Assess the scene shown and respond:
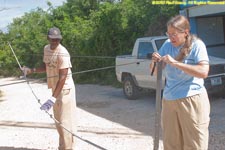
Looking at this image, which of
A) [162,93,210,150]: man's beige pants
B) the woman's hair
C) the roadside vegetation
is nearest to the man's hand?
[162,93,210,150]: man's beige pants

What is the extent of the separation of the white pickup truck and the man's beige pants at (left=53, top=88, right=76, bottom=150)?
4.30m

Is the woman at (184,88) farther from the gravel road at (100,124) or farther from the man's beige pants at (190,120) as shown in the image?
the gravel road at (100,124)

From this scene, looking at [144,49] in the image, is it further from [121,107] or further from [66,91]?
[66,91]

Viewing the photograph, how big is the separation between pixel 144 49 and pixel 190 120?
7.68 m

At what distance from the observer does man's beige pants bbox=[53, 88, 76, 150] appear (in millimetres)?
5305

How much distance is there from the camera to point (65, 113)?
17.5 feet

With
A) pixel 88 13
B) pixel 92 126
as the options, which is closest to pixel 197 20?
pixel 92 126

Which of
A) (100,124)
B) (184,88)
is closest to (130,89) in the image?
(100,124)

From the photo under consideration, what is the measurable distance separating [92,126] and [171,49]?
5182mm

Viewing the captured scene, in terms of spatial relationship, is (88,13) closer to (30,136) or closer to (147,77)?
(147,77)

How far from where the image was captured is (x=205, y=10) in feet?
42.7

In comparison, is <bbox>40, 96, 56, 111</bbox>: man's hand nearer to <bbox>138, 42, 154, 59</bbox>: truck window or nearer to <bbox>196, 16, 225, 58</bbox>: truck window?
<bbox>138, 42, 154, 59</bbox>: truck window

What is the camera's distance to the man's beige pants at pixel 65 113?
5.30 m

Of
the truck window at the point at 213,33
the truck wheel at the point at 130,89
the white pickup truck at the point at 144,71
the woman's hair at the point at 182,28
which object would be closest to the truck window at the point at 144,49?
the white pickup truck at the point at 144,71
